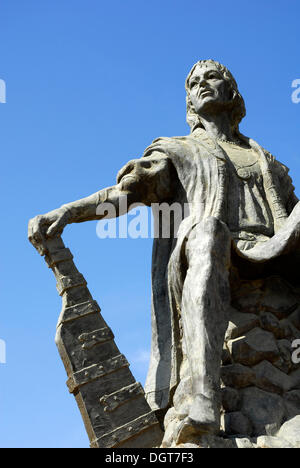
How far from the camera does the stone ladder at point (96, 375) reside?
595 centimetres

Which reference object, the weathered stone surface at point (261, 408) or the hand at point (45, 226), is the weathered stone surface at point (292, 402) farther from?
the hand at point (45, 226)

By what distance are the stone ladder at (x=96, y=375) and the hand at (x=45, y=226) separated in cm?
19

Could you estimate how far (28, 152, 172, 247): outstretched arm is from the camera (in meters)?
6.88

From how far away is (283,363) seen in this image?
615 centimetres

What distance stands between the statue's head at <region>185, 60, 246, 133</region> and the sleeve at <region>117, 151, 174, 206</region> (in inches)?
30.5

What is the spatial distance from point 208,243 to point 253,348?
3.06 ft

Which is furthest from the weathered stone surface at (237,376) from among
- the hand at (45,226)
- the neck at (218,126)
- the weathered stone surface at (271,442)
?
the neck at (218,126)

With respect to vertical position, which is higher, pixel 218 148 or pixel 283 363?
pixel 218 148

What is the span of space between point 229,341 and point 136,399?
2.80 ft

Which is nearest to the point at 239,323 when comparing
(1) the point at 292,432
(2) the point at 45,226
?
(1) the point at 292,432

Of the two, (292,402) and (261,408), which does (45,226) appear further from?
(292,402)
